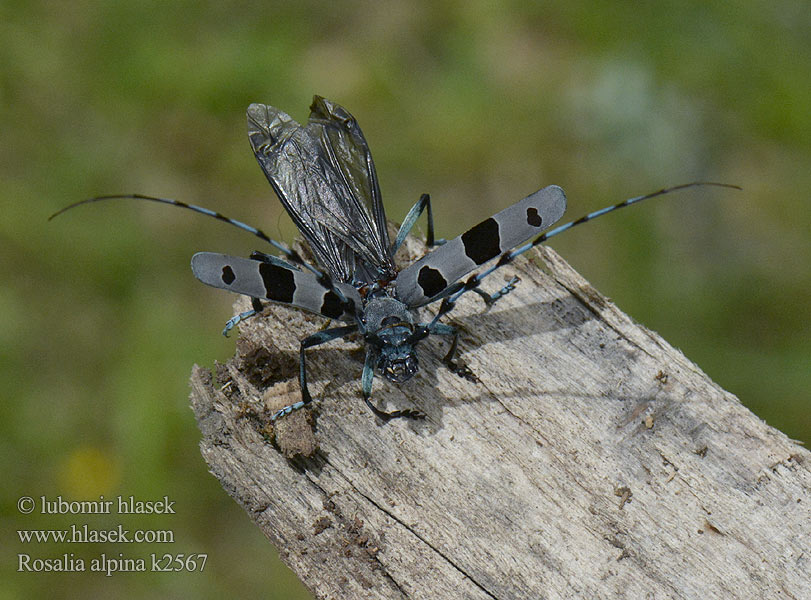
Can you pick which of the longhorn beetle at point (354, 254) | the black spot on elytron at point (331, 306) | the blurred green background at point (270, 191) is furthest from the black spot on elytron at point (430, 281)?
the blurred green background at point (270, 191)

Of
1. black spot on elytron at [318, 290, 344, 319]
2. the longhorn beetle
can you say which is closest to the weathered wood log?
the longhorn beetle

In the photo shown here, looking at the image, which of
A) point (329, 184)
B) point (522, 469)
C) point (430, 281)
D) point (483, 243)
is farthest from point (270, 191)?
point (522, 469)

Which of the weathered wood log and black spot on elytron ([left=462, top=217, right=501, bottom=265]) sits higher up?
black spot on elytron ([left=462, top=217, right=501, bottom=265])

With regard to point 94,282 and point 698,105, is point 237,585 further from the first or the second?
point 698,105

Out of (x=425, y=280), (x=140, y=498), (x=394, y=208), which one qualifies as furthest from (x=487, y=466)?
(x=394, y=208)

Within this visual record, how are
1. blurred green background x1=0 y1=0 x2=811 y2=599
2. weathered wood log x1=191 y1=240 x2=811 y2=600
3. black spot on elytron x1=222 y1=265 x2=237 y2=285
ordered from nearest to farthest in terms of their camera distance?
weathered wood log x1=191 y1=240 x2=811 y2=600, black spot on elytron x1=222 y1=265 x2=237 y2=285, blurred green background x1=0 y1=0 x2=811 y2=599

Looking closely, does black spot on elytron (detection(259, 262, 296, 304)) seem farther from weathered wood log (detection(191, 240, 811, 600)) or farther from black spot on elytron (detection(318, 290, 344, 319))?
weathered wood log (detection(191, 240, 811, 600))

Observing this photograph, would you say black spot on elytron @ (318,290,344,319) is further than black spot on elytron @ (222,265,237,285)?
Yes

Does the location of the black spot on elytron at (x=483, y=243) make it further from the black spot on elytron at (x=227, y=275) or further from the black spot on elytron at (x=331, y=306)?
the black spot on elytron at (x=227, y=275)
